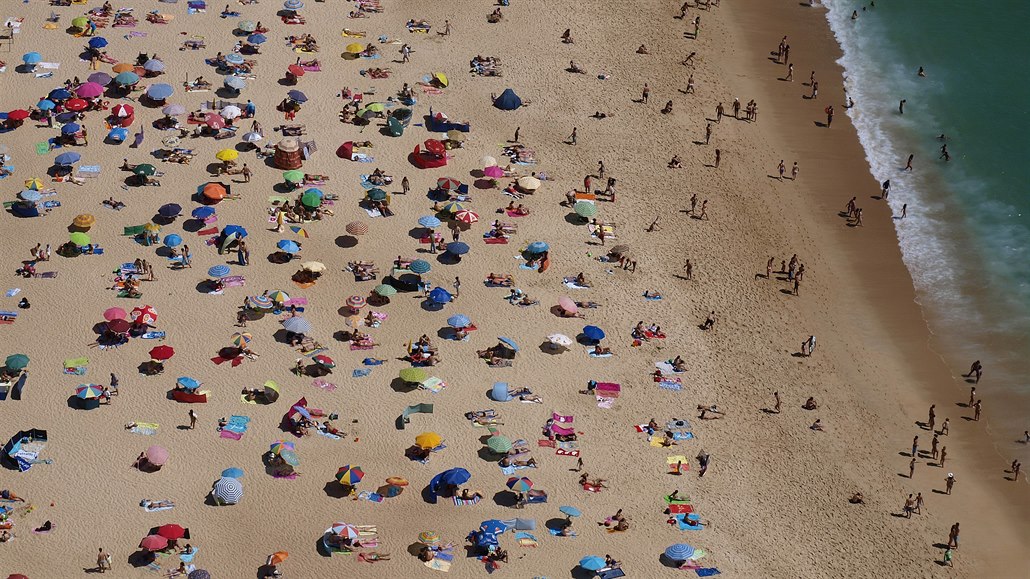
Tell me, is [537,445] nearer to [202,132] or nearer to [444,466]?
[444,466]

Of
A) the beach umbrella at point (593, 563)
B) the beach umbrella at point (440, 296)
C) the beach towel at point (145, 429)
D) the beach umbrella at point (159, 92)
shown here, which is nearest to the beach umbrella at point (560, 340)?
the beach umbrella at point (440, 296)

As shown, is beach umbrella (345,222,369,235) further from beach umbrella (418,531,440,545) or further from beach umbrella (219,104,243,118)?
beach umbrella (418,531,440,545)

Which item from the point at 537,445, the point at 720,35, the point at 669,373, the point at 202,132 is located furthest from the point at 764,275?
the point at 202,132

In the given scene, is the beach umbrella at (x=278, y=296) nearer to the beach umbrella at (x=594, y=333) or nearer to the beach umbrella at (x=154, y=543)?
the beach umbrella at (x=594, y=333)

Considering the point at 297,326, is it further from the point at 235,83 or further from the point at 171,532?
the point at 235,83

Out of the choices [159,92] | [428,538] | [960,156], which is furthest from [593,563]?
[960,156]

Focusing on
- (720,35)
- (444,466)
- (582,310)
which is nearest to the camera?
(444,466)
